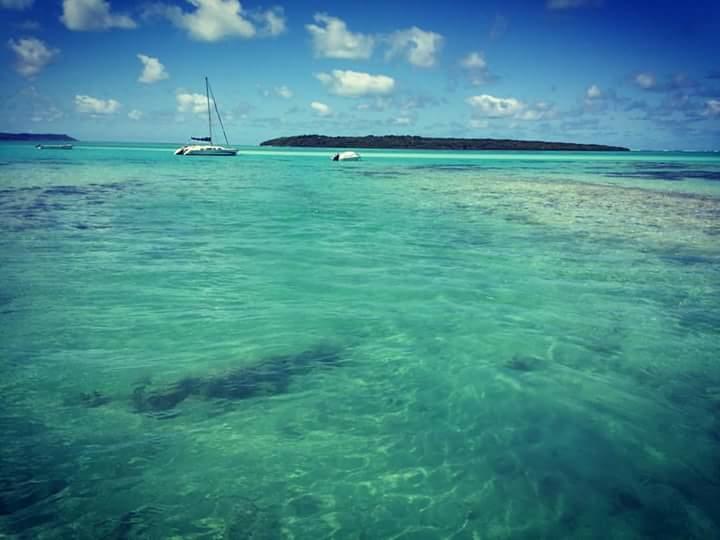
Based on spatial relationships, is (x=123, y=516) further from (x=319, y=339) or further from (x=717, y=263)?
(x=717, y=263)

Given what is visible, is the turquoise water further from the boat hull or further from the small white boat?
the boat hull

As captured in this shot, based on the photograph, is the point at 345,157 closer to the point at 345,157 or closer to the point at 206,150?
the point at 345,157

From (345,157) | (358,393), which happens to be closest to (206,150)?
(345,157)

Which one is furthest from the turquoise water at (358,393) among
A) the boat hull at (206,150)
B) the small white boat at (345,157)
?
the boat hull at (206,150)

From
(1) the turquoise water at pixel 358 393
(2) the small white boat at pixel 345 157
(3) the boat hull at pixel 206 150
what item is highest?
(3) the boat hull at pixel 206 150

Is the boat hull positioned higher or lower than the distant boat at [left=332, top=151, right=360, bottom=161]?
higher

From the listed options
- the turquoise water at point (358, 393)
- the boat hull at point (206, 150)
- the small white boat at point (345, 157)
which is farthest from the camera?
the boat hull at point (206, 150)

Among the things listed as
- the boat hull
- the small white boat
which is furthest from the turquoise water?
the boat hull

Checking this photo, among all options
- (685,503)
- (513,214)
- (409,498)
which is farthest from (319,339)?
(513,214)

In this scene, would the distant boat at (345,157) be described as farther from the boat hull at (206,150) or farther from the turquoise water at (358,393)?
the turquoise water at (358,393)
